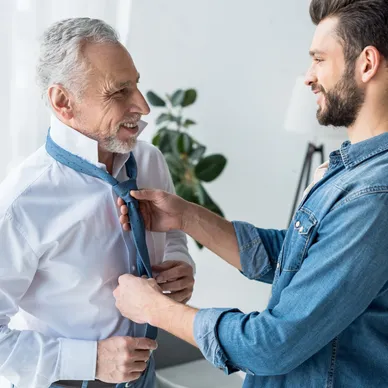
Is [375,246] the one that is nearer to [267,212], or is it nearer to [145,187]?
[145,187]

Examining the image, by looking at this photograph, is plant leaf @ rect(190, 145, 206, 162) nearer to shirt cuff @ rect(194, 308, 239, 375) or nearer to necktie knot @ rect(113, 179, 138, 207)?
necktie knot @ rect(113, 179, 138, 207)

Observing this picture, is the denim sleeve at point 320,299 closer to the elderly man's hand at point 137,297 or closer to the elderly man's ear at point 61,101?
the elderly man's hand at point 137,297

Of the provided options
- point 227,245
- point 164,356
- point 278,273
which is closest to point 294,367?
point 278,273

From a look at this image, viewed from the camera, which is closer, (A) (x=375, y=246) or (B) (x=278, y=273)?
(A) (x=375, y=246)

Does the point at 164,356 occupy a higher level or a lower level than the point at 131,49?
lower

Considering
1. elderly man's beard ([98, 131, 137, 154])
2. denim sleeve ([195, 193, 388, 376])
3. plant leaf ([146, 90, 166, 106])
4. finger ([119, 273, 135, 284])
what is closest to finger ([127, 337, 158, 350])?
finger ([119, 273, 135, 284])

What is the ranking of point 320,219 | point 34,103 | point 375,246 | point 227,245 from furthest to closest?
point 34,103, point 227,245, point 320,219, point 375,246

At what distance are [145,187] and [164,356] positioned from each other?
39.0 inches

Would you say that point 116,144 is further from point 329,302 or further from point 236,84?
point 236,84

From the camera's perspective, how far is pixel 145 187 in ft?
5.57

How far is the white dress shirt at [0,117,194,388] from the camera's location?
139 cm

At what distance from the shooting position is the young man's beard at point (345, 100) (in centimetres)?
132

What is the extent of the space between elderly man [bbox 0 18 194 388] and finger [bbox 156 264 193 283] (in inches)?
3.1

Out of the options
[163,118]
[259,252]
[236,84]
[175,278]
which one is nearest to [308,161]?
[236,84]
